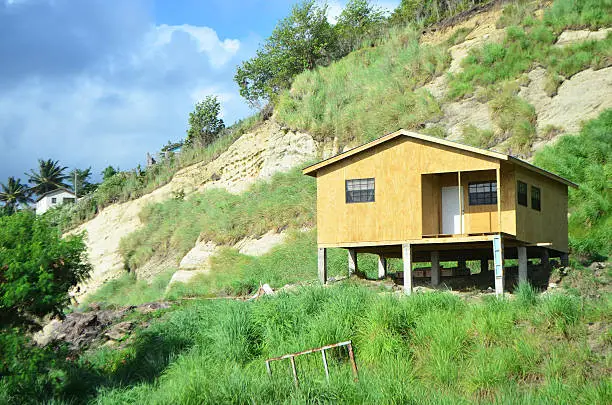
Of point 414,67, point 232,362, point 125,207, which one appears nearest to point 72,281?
point 232,362

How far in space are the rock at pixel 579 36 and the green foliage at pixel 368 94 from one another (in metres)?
6.73

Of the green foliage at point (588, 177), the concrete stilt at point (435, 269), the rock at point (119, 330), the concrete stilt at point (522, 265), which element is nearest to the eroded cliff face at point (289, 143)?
the green foliage at point (588, 177)

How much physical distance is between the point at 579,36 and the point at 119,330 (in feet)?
101

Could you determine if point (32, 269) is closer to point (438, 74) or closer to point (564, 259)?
point (564, 259)

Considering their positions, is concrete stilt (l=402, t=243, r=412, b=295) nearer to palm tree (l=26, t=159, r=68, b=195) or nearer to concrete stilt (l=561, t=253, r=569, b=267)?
concrete stilt (l=561, t=253, r=569, b=267)

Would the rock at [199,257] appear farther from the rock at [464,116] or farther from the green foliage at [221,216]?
the rock at [464,116]

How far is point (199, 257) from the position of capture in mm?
43500

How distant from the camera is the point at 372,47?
176ft

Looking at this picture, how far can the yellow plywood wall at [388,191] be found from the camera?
26.0m

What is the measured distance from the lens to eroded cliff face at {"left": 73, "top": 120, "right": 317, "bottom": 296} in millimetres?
48438

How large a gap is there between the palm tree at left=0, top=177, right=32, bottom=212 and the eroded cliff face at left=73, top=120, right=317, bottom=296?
3676cm

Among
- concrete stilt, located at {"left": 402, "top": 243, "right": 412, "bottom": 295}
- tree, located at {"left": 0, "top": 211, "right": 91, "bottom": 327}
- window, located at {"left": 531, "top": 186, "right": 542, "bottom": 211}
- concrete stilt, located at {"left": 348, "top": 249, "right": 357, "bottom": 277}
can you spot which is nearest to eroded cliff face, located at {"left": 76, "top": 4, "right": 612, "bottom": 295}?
window, located at {"left": 531, "top": 186, "right": 542, "bottom": 211}

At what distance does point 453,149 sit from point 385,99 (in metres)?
20.9

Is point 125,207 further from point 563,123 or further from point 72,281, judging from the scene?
point 72,281
